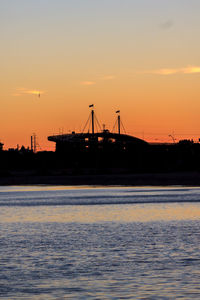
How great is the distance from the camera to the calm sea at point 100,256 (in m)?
19.9

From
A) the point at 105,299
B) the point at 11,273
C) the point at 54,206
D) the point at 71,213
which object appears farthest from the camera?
the point at 54,206

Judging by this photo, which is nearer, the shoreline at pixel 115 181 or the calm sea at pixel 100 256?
the calm sea at pixel 100 256

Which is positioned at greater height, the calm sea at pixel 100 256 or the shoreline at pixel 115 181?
the shoreline at pixel 115 181

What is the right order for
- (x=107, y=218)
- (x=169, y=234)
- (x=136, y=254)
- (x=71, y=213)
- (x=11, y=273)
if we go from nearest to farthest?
1. (x=11, y=273)
2. (x=136, y=254)
3. (x=169, y=234)
4. (x=107, y=218)
5. (x=71, y=213)

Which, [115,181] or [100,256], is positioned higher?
[115,181]

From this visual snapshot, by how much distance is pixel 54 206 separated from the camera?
6081cm

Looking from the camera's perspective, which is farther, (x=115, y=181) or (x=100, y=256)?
(x=115, y=181)

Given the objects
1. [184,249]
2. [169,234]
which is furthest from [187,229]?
[184,249]

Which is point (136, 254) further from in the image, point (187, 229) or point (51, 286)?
point (187, 229)

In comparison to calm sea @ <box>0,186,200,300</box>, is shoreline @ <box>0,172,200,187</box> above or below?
above

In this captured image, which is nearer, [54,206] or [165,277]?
[165,277]

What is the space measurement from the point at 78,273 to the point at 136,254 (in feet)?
16.4

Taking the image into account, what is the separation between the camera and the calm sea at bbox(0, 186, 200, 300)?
785 inches

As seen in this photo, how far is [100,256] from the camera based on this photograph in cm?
2697
